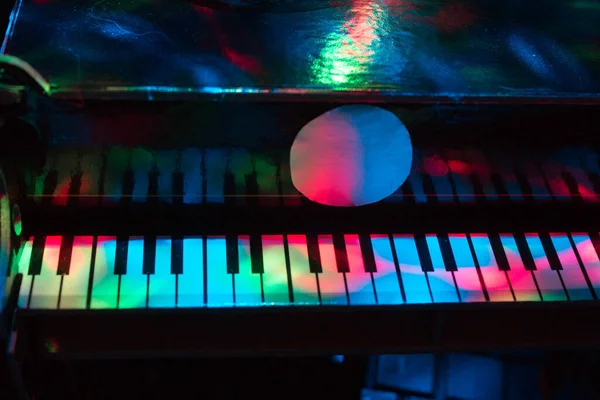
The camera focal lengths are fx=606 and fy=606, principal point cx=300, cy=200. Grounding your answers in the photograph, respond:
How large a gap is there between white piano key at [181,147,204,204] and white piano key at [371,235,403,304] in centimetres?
42

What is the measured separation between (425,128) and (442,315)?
0.46 m

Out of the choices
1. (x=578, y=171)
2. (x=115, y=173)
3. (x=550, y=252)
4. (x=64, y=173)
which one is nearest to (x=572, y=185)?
(x=578, y=171)

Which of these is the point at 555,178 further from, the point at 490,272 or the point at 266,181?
the point at 266,181

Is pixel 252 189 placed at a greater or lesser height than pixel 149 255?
greater

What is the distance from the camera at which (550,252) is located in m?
1.47

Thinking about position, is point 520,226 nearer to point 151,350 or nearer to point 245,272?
point 245,272

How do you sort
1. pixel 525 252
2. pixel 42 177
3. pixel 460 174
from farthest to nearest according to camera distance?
pixel 525 252, pixel 460 174, pixel 42 177

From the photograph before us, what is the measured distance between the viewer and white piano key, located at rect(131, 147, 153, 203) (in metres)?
1.23

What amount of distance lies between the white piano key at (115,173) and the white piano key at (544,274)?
961 mm

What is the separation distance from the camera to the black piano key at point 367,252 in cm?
139

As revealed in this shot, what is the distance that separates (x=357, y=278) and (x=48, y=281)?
67 centimetres

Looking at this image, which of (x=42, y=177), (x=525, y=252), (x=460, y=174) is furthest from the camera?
(x=525, y=252)

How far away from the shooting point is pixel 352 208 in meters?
1.42

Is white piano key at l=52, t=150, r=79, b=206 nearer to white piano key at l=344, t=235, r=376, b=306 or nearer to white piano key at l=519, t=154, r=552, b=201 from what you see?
white piano key at l=344, t=235, r=376, b=306
